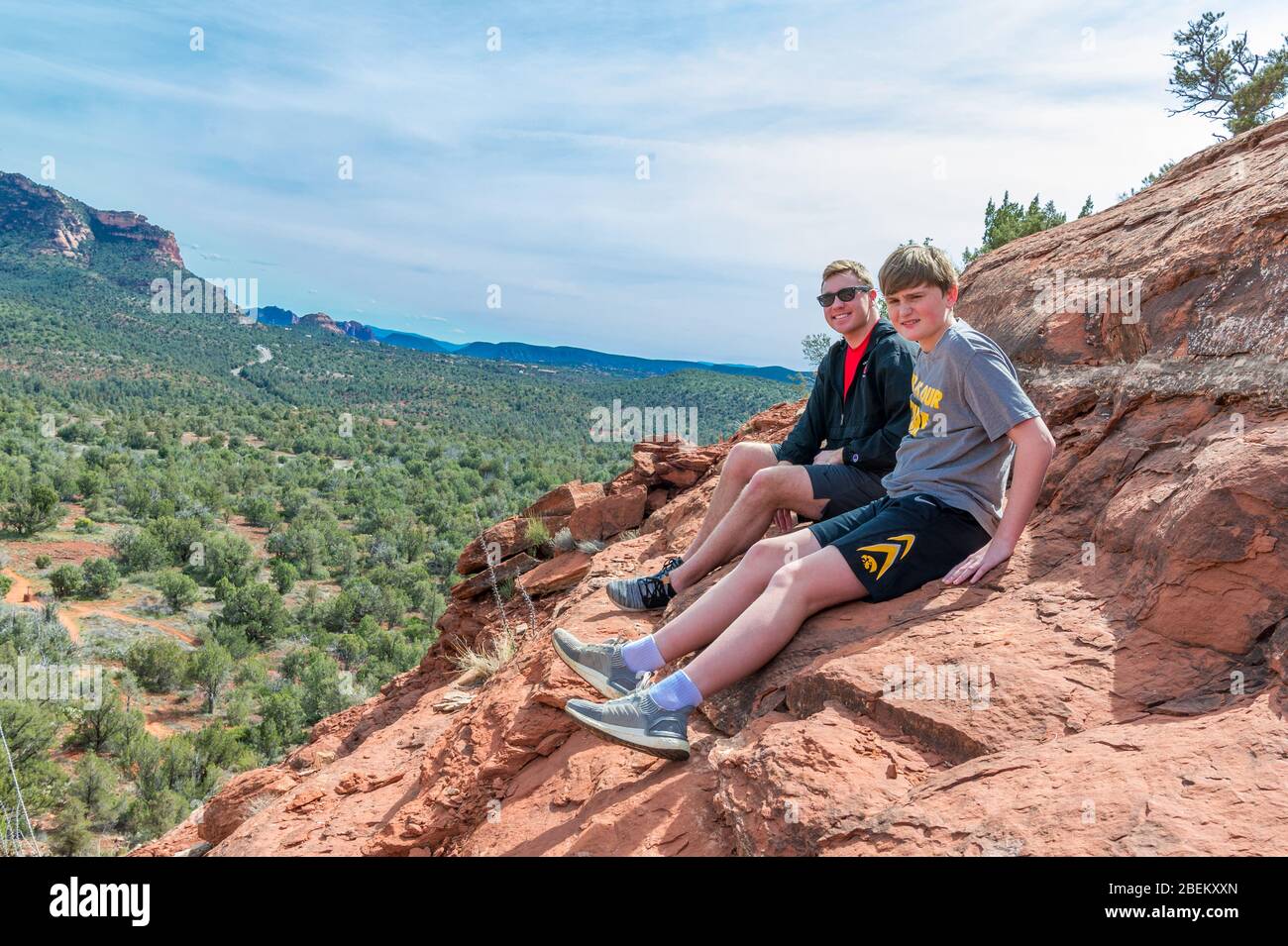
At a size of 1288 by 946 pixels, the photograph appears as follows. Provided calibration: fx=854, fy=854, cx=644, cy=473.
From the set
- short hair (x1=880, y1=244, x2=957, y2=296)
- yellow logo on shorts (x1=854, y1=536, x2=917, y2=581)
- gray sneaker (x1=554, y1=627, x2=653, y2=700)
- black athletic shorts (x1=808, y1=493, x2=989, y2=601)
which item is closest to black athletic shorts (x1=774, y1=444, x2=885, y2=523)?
black athletic shorts (x1=808, y1=493, x2=989, y2=601)

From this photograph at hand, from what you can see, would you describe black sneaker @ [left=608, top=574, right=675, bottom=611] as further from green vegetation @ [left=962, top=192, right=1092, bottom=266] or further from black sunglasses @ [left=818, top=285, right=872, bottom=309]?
green vegetation @ [left=962, top=192, right=1092, bottom=266]

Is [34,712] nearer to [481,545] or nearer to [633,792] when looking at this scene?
[481,545]

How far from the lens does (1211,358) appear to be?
12.1 feet

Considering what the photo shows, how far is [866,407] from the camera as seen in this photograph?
4.33 m

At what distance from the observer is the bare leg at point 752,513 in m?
4.22

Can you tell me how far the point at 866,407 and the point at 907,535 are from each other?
3.82ft

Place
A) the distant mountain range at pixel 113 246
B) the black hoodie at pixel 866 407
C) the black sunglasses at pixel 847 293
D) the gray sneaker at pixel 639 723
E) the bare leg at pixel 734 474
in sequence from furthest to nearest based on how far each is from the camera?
the distant mountain range at pixel 113 246, the bare leg at pixel 734 474, the black sunglasses at pixel 847 293, the black hoodie at pixel 866 407, the gray sneaker at pixel 639 723

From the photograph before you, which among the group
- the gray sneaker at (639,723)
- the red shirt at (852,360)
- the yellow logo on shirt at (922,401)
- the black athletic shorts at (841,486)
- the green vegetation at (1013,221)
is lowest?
the gray sneaker at (639,723)

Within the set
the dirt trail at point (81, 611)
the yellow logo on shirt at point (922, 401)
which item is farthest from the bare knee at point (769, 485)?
the dirt trail at point (81, 611)

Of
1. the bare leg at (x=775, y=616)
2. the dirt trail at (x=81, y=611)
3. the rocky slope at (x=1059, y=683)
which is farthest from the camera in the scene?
the dirt trail at (x=81, y=611)

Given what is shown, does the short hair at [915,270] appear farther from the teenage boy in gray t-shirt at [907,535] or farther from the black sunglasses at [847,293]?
the black sunglasses at [847,293]

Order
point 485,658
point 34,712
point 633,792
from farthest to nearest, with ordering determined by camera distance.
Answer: point 34,712 → point 485,658 → point 633,792
